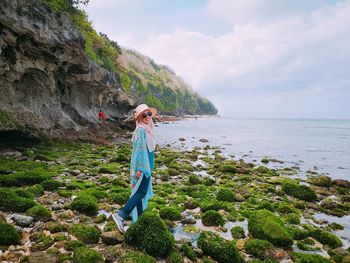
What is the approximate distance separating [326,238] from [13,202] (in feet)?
31.8

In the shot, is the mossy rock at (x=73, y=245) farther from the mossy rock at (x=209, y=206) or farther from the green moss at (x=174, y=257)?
the mossy rock at (x=209, y=206)

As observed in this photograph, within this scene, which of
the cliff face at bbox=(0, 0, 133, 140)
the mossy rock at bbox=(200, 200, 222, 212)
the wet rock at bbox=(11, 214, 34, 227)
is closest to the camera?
the wet rock at bbox=(11, 214, 34, 227)

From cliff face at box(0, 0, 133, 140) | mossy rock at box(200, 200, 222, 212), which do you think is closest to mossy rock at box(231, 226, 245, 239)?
mossy rock at box(200, 200, 222, 212)

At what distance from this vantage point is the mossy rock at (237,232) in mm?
8664

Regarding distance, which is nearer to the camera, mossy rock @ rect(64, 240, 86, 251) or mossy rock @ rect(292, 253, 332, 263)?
mossy rock @ rect(64, 240, 86, 251)

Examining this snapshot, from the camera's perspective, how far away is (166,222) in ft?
29.6

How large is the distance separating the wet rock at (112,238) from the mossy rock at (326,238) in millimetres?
6078

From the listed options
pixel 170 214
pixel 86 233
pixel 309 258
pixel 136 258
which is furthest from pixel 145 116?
pixel 309 258

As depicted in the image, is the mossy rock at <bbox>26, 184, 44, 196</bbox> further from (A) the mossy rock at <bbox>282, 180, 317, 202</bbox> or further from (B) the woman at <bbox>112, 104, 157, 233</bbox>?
(A) the mossy rock at <bbox>282, 180, 317, 202</bbox>

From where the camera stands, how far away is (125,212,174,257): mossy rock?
22.1ft

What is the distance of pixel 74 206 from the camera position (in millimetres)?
9359

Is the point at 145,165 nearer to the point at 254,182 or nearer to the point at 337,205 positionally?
the point at 337,205

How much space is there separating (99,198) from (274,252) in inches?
263

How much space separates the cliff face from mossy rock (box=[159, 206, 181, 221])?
1307 centimetres
